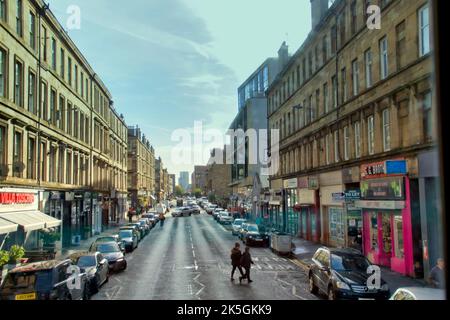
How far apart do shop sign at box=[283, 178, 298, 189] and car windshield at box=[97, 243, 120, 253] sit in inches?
813

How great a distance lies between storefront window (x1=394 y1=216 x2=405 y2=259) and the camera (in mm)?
20266

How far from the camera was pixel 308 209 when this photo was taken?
36.9 meters

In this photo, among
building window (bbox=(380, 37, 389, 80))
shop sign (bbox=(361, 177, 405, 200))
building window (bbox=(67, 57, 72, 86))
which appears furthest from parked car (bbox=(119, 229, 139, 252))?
building window (bbox=(380, 37, 389, 80))

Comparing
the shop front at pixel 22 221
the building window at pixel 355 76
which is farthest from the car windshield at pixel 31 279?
the building window at pixel 355 76

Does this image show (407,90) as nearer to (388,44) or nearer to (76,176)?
(388,44)

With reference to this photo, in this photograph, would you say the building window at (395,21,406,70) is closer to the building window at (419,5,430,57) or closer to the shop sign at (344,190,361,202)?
the building window at (419,5,430,57)

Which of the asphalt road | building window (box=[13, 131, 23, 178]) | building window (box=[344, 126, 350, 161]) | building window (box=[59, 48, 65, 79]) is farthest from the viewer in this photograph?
building window (box=[59, 48, 65, 79])

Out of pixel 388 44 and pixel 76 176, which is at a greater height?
pixel 388 44

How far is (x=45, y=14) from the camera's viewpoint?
973 inches

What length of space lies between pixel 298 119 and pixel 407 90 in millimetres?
20119

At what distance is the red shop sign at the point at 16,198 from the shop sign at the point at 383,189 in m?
18.0

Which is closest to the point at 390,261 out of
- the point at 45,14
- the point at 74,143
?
the point at 45,14

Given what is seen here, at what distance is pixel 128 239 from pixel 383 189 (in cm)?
1717

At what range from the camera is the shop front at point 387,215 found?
1938 centimetres
